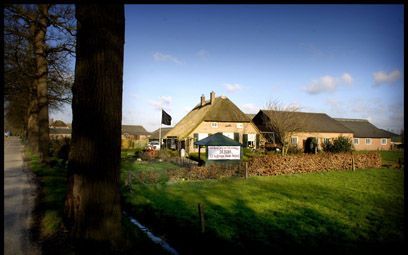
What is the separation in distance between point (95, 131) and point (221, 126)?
35699mm

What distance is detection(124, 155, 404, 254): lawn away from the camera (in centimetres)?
695

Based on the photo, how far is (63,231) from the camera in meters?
6.49

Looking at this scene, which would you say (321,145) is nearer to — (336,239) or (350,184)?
(350,184)

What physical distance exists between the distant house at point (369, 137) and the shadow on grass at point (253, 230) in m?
46.8

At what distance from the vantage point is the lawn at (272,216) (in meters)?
6.95

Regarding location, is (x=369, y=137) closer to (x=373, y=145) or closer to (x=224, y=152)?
(x=373, y=145)

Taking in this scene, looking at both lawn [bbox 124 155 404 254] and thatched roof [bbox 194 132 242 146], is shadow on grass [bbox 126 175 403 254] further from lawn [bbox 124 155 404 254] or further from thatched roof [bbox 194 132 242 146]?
thatched roof [bbox 194 132 242 146]

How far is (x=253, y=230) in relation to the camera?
25.6 ft

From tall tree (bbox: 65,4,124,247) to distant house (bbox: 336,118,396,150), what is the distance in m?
54.5

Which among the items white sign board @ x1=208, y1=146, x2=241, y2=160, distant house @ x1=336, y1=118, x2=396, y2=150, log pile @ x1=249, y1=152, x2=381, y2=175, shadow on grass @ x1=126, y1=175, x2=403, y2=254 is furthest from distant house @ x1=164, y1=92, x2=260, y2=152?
shadow on grass @ x1=126, y1=175, x2=403, y2=254

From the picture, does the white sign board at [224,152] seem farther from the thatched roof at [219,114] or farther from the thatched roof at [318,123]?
the thatched roof at [318,123]

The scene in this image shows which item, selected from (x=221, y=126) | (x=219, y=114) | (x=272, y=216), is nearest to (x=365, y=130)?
(x=221, y=126)

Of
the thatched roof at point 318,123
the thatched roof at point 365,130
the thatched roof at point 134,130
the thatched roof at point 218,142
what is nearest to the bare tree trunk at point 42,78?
the thatched roof at point 218,142

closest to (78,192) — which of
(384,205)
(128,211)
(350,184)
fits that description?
(128,211)
